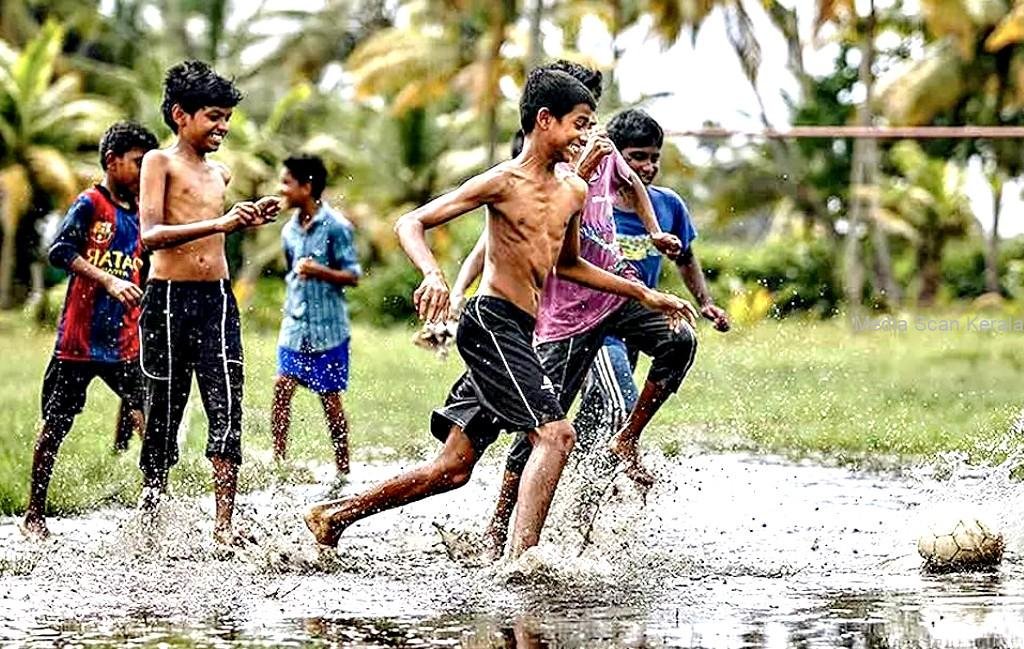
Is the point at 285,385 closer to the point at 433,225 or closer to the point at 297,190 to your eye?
the point at 297,190

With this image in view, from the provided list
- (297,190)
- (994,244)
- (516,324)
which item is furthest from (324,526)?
(994,244)

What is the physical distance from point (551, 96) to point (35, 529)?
2760 millimetres

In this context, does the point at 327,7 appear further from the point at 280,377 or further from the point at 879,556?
the point at 879,556

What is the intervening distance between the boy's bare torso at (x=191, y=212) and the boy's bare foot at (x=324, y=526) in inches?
42.9

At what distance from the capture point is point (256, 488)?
30.6 ft

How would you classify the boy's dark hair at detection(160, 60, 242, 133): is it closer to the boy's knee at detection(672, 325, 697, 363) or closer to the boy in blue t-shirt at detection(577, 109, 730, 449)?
the boy in blue t-shirt at detection(577, 109, 730, 449)

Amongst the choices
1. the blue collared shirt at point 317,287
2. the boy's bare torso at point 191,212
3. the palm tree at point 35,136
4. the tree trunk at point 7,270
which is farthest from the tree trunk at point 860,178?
the boy's bare torso at point 191,212

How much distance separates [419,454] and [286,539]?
389 centimetres

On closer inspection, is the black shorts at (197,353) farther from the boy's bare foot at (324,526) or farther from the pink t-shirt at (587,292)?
the pink t-shirt at (587,292)

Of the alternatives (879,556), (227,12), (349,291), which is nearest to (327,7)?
(227,12)

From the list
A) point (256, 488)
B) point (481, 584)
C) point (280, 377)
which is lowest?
point (481, 584)

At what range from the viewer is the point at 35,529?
7.78m

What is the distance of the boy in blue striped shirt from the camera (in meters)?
10.3

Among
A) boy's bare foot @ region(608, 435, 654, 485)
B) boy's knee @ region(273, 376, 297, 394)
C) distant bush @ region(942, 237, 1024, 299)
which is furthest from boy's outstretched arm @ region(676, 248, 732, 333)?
distant bush @ region(942, 237, 1024, 299)
